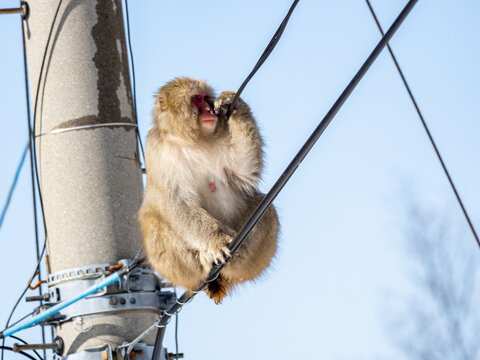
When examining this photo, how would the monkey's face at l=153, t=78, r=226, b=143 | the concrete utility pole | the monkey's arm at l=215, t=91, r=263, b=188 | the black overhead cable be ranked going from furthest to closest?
the concrete utility pole < the monkey's face at l=153, t=78, r=226, b=143 < the monkey's arm at l=215, t=91, r=263, b=188 < the black overhead cable

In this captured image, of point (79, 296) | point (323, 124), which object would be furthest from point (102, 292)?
point (323, 124)

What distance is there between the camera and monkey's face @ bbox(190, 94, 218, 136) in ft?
12.6

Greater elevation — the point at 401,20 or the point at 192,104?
the point at 192,104

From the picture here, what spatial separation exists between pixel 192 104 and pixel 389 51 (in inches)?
37.8

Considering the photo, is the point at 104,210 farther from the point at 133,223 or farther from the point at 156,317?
the point at 156,317

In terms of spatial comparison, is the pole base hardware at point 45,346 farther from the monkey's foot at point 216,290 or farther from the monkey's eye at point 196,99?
the monkey's eye at point 196,99

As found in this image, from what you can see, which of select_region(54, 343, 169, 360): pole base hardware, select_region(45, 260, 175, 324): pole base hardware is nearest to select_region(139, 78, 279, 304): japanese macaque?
select_region(45, 260, 175, 324): pole base hardware

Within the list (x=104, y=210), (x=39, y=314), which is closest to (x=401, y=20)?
(x=104, y=210)

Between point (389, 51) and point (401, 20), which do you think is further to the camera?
point (389, 51)

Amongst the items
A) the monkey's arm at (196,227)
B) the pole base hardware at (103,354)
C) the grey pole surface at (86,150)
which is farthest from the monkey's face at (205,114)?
the pole base hardware at (103,354)

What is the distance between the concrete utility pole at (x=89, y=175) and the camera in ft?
13.4

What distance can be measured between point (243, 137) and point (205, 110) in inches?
9.3

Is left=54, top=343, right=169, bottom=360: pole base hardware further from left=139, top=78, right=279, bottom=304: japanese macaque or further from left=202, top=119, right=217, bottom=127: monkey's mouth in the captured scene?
left=202, top=119, right=217, bottom=127: monkey's mouth

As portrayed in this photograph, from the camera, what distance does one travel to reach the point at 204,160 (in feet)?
13.0
